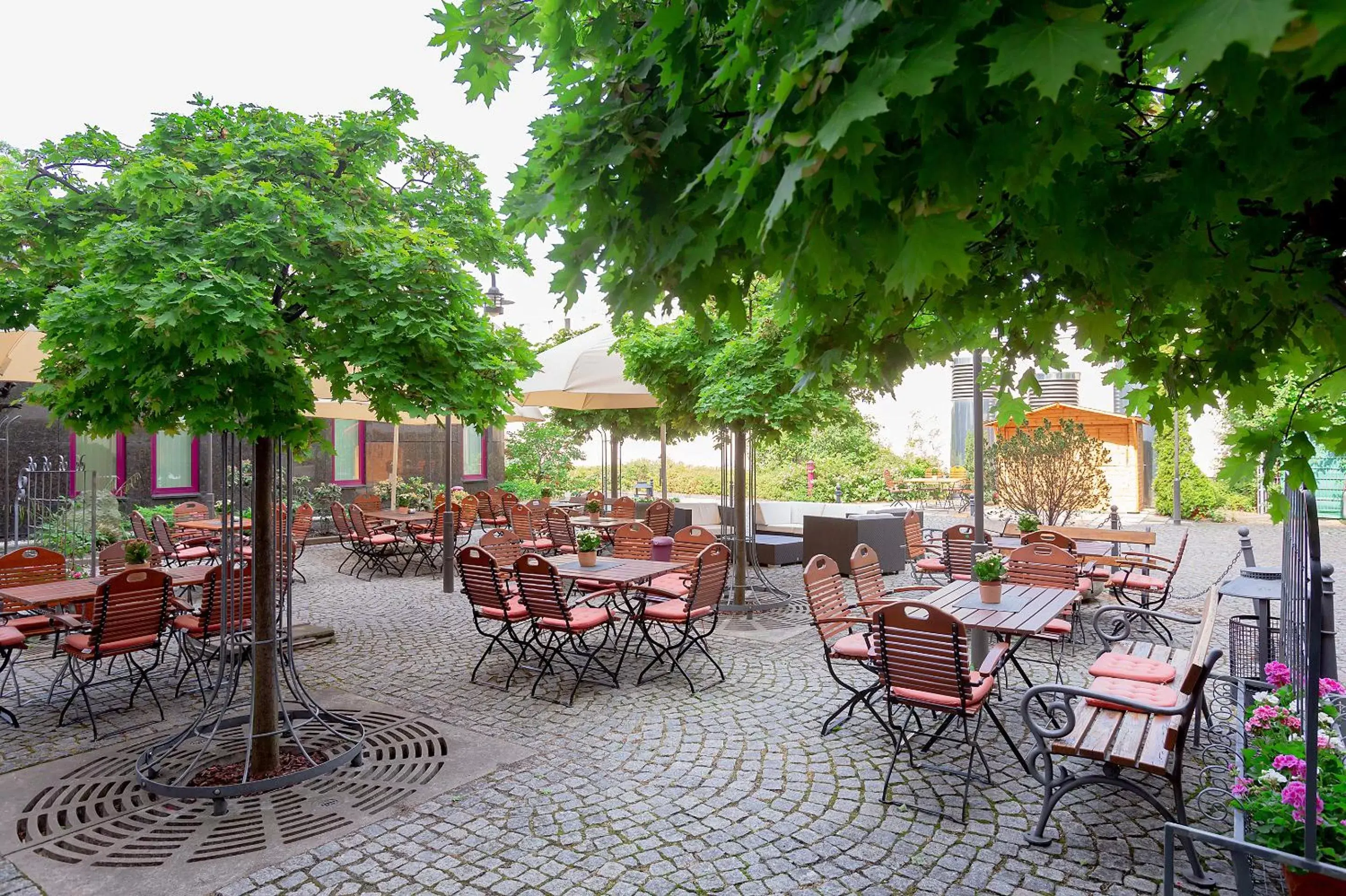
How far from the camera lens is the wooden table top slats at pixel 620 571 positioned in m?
6.82

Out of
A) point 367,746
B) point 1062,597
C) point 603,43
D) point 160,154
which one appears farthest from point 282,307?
point 1062,597

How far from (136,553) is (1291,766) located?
28.2ft

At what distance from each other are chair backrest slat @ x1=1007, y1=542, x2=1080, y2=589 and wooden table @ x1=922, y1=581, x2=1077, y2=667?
161mm

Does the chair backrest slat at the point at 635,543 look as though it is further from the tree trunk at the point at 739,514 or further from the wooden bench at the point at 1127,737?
the wooden bench at the point at 1127,737

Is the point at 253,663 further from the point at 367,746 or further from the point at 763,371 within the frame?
the point at 763,371

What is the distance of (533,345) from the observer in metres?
5.45

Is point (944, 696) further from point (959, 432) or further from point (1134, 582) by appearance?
point (959, 432)

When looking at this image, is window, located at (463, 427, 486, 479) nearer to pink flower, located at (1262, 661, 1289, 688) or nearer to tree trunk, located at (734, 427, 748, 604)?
tree trunk, located at (734, 427, 748, 604)

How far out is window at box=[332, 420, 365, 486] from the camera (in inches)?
728

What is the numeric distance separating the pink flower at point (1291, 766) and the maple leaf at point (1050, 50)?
3182 millimetres

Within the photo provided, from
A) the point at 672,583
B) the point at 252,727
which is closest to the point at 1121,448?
the point at 672,583

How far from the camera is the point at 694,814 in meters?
4.15

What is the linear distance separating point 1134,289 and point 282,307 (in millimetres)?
4495

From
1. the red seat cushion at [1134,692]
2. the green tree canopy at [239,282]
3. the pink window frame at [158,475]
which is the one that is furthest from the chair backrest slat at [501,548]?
the pink window frame at [158,475]
